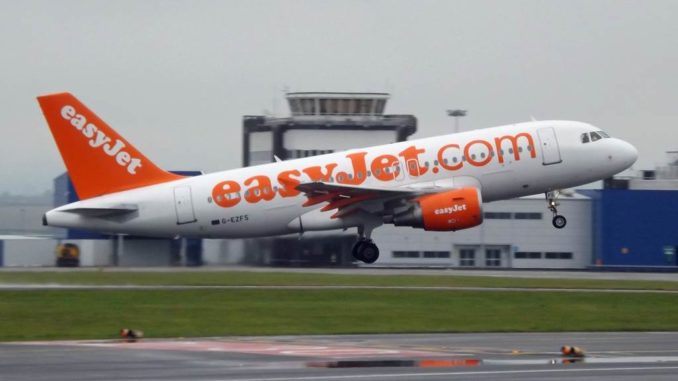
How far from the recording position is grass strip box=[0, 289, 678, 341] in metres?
28.2

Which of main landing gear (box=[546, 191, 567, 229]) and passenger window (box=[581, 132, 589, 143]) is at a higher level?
passenger window (box=[581, 132, 589, 143])

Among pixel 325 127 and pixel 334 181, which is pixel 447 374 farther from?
pixel 325 127

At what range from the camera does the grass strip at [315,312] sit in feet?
92.5

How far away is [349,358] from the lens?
20953 mm

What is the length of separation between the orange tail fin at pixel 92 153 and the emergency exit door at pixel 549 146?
14104mm

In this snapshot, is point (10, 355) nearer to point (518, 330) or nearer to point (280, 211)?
point (518, 330)

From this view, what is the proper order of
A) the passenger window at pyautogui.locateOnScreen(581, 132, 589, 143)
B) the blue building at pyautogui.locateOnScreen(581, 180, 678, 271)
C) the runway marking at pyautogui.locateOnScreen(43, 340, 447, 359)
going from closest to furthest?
the runway marking at pyautogui.locateOnScreen(43, 340, 447, 359)
the passenger window at pyautogui.locateOnScreen(581, 132, 589, 143)
the blue building at pyautogui.locateOnScreen(581, 180, 678, 271)

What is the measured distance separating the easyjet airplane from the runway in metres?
16.9

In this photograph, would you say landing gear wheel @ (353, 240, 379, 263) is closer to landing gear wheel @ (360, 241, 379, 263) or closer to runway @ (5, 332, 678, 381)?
landing gear wheel @ (360, 241, 379, 263)

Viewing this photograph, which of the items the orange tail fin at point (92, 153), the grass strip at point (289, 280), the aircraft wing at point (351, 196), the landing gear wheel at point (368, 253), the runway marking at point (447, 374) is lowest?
the grass strip at point (289, 280)

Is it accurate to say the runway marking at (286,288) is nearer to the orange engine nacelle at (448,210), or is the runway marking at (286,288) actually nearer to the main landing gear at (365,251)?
the orange engine nacelle at (448,210)

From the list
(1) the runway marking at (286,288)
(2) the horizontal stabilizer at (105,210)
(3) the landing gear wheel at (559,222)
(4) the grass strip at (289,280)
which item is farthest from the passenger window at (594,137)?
(2) the horizontal stabilizer at (105,210)

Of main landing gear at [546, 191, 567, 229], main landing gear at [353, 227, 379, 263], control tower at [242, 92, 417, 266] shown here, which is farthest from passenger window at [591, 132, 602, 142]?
control tower at [242, 92, 417, 266]

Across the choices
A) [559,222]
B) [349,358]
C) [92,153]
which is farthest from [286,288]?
[349,358]
